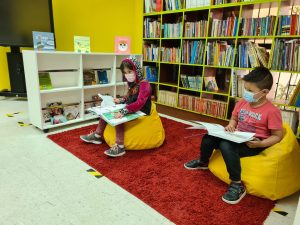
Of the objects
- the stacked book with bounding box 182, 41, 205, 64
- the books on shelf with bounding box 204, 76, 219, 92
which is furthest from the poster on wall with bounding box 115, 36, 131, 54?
the books on shelf with bounding box 204, 76, 219, 92

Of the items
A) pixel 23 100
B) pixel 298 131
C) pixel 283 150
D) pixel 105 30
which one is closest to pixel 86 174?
pixel 283 150

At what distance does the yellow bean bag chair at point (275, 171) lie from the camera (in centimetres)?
147

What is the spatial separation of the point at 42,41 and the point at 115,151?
4.83 ft

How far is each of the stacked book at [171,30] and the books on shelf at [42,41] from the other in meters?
1.68

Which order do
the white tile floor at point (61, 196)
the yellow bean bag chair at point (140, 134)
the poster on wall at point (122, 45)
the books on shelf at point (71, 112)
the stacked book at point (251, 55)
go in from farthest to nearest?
1. the poster on wall at point (122, 45)
2. the books on shelf at point (71, 112)
3. the stacked book at point (251, 55)
4. the yellow bean bag chair at point (140, 134)
5. the white tile floor at point (61, 196)

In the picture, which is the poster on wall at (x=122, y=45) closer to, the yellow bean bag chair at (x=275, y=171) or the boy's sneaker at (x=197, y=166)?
the boy's sneaker at (x=197, y=166)

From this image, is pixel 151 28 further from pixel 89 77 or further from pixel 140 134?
pixel 140 134

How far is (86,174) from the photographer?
5.73 feet

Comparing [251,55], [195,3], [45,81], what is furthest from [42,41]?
[251,55]

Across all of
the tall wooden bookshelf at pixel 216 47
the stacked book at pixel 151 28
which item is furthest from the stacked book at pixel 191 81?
the stacked book at pixel 151 28

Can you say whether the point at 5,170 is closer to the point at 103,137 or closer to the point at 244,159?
the point at 103,137

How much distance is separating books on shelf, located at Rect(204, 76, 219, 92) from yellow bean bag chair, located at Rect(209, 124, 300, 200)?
1501mm

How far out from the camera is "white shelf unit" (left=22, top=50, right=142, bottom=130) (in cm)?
240

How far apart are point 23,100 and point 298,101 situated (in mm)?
3944
